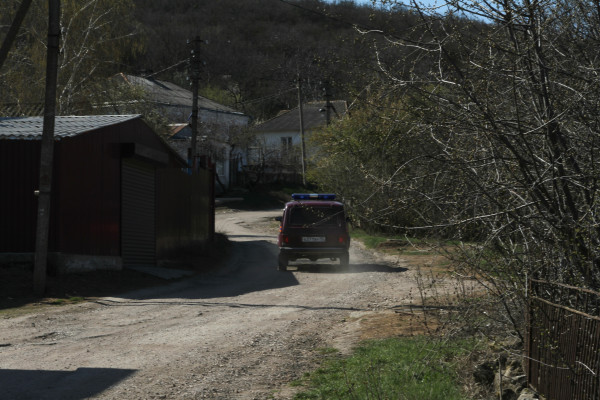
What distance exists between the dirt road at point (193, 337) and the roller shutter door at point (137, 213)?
9.60 ft

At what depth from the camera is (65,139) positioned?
1662 cm

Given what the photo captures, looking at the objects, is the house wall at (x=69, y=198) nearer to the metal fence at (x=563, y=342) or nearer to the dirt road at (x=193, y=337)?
the dirt road at (x=193, y=337)

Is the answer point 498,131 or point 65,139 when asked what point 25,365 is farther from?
point 65,139

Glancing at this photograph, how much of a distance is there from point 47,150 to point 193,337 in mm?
6477

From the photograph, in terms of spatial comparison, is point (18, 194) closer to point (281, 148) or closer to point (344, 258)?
point (344, 258)

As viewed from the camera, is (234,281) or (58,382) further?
(234,281)

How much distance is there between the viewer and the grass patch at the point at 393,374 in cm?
645

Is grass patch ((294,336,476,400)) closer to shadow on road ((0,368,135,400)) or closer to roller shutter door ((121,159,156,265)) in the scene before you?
shadow on road ((0,368,135,400))

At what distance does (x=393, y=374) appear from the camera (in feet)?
23.5

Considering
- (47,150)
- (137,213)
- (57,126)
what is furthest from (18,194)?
(137,213)

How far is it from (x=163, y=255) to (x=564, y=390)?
60.4ft

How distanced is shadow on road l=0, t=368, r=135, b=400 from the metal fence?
12.4 feet

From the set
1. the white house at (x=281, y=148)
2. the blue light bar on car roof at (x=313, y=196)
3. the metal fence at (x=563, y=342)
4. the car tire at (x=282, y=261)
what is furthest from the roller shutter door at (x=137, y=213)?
the white house at (x=281, y=148)

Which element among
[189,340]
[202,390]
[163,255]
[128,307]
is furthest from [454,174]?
[163,255]
